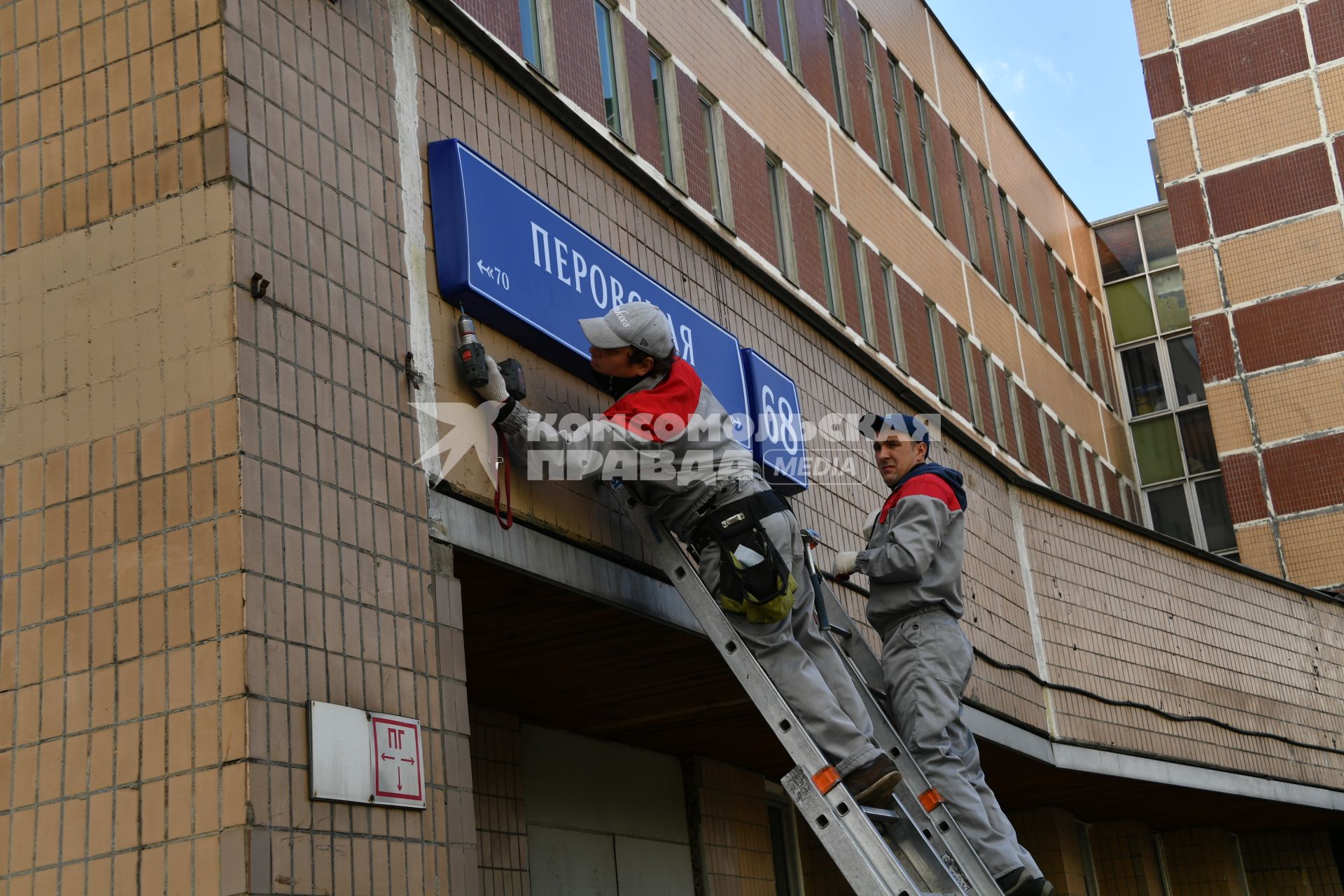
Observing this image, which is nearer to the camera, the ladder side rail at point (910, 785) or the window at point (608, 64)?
the ladder side rail at point (910, 785)

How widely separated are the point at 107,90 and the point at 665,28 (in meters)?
7.82

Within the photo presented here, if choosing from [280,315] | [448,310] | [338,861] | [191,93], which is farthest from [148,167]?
[338,861]

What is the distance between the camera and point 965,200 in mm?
21375

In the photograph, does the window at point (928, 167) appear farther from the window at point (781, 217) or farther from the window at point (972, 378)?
the window at point (781, 217)

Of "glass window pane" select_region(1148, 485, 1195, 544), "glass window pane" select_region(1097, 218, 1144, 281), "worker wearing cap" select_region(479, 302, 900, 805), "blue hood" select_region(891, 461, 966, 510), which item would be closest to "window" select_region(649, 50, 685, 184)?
"blue hood" select_region(891, 461, 966, 510)

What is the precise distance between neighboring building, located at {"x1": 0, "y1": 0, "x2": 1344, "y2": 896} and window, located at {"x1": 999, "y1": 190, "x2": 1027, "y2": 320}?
9325 millimetres

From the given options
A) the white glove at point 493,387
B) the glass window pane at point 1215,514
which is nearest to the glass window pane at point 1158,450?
the glass window pane at point 1215,514

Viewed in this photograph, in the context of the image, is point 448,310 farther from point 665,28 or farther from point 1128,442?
point 1128,442

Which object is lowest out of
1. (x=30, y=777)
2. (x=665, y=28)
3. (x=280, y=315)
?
(x=30, y=777)

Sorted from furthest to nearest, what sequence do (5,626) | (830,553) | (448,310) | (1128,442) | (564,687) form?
1. (1128,442)
2. (830,553)
3. (564,687)
4. (448,310)
5. (5,626)

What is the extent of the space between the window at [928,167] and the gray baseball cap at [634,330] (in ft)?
43.5

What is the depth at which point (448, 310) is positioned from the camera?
22.6 feet

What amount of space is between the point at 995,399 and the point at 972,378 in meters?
1.12

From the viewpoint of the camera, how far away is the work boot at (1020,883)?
7730mm
